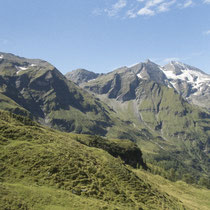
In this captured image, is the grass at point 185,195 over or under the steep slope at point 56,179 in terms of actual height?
under

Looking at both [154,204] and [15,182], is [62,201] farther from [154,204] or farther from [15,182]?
[154,204]

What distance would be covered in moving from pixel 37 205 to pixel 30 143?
28382mm

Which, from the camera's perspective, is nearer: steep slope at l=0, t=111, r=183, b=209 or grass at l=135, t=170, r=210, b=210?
steep slope at l=0, t=111, r=183, b=209

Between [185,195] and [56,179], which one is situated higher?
[56,179]

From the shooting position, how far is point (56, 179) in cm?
5462

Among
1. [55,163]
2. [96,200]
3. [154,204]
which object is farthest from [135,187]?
[55,163]

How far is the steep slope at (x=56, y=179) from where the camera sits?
4481 centimetres

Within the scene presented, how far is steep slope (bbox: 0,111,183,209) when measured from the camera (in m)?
44.8

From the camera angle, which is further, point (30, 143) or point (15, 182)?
point (30, 143)

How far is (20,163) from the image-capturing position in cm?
5691

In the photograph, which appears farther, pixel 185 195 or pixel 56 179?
pixel 185 195

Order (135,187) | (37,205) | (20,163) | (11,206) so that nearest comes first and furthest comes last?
(11,206) → (37,205) → (20,163) → (135,187)

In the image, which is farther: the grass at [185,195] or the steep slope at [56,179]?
the grass at [185,195]

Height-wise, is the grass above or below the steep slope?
below
